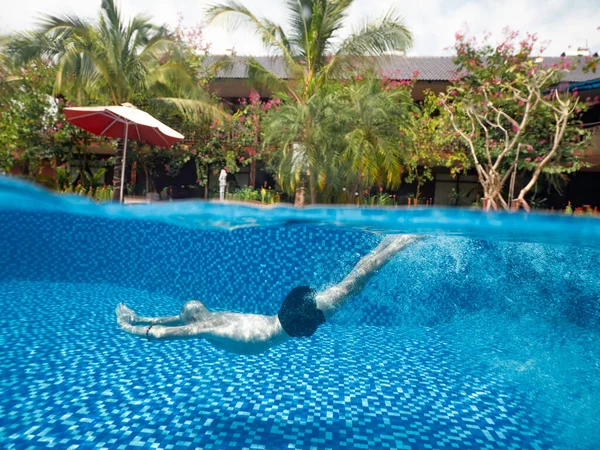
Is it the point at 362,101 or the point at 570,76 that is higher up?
the point at 570,76

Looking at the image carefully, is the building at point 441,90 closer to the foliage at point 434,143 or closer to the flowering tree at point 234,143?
the flowering tree at point 234,143

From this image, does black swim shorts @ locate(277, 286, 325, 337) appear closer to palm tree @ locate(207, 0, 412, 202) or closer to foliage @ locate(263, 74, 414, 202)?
foliage @ locate(263, 74, 414, 202)

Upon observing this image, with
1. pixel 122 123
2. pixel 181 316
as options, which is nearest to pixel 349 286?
pixel 181 316

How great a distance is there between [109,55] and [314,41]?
22.6ft

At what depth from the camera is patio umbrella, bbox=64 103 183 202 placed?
1083 cm

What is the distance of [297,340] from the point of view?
7.71 m

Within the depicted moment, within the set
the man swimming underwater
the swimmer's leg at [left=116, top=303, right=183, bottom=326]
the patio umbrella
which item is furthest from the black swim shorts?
the patio umbrella

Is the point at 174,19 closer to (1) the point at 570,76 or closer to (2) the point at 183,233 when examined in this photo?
(2) the point at 183,233

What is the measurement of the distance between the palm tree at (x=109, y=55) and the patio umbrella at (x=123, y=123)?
2.59 metres

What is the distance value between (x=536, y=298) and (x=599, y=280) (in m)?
1.79

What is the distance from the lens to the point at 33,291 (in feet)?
33.4

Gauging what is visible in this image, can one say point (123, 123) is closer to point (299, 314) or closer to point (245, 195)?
point (245, 195)

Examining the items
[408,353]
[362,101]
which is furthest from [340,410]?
[362,101]

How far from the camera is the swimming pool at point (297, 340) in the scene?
4.69 m
